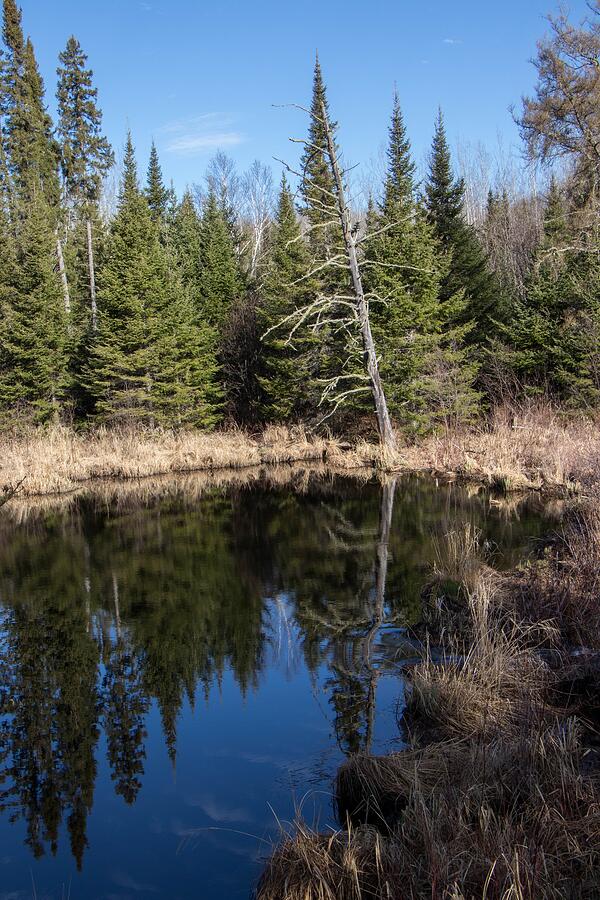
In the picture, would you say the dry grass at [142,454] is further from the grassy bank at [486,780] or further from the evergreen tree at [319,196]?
the grassy bank at [486,780]

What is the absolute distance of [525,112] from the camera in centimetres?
1842

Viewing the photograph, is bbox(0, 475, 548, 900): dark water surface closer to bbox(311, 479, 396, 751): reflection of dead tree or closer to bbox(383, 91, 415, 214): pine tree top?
bbox(311, 479, 396, 751): reflection of dead tree

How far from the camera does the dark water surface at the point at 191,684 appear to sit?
15.5ft

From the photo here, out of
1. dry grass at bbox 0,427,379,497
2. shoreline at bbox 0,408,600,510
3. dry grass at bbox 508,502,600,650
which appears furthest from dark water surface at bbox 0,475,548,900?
dry grass at bbox 0,427,379,497

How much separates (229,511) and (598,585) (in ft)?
33.3

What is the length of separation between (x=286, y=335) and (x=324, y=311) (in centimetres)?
156

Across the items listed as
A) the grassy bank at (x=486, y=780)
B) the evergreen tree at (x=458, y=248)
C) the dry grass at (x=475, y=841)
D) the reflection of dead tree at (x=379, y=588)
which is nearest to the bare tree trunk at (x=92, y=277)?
the evergreen tree at (x=458, y=248)

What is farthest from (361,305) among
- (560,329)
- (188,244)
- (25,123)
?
(25,123)

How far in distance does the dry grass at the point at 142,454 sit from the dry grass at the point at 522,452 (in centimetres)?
202

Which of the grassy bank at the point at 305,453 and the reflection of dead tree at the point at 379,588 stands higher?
the grassy bank at the point at 305,453

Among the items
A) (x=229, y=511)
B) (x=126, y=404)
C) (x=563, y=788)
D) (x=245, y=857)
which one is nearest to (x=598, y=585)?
(x=563, y=788)

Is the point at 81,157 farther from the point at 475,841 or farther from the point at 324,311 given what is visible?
the point at 475,841

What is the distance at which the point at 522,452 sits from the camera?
1731 cm

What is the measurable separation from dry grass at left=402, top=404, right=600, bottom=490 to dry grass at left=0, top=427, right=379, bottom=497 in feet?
6.63
